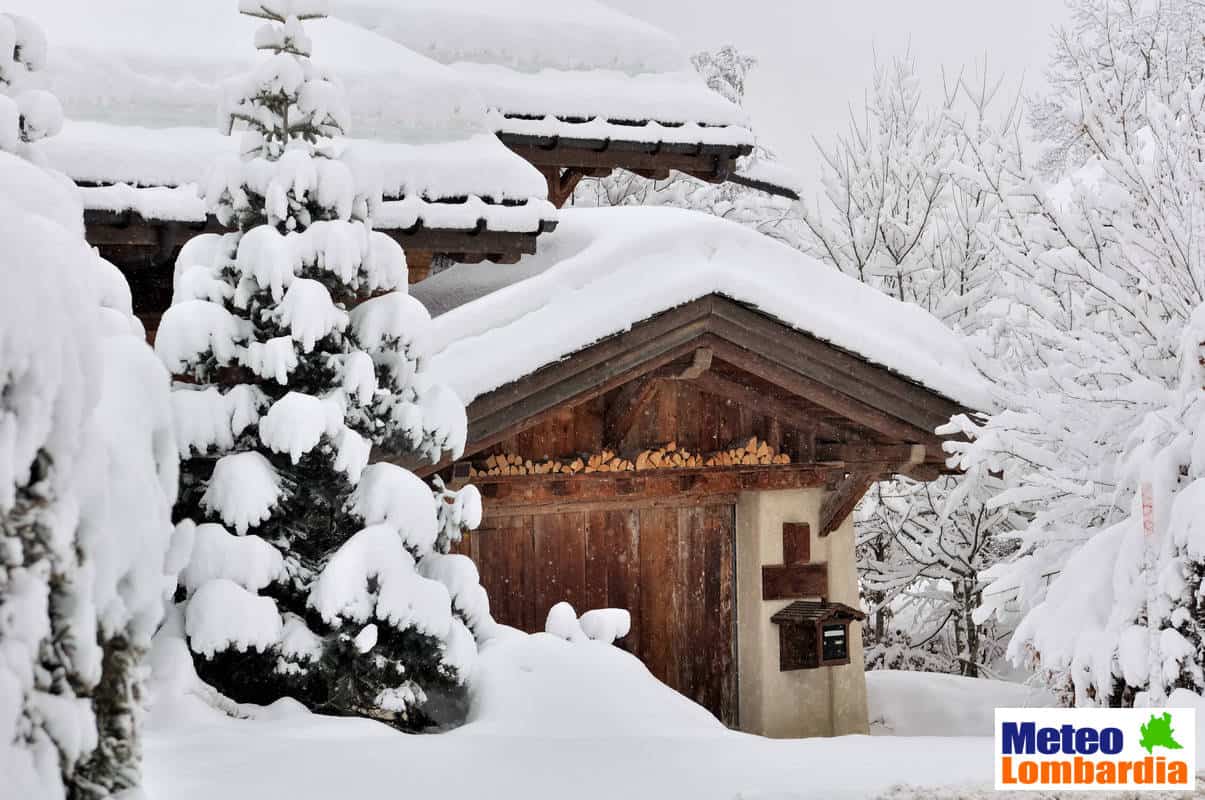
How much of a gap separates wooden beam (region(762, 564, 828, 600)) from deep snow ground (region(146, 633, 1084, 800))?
369 centimetres

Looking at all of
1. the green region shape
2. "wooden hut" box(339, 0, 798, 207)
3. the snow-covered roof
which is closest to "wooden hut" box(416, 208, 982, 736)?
"wooden hut" box(339, 0, 798, 207)

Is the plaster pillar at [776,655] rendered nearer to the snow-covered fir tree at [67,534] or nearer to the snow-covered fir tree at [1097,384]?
the snow-covered fir tree at [1097,384]

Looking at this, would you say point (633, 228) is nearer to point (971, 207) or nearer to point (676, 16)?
point (971, 207)

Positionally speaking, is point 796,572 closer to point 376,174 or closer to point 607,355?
point 607,355

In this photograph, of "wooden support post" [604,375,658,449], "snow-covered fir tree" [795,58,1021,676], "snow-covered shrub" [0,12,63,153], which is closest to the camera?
"snow-covered shrub" [0,12,63,153]

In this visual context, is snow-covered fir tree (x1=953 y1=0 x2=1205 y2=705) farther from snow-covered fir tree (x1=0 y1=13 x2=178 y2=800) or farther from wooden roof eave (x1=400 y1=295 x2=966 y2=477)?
snow-covered fir tree (x1=0 y1=13 x2=178 y2=800)

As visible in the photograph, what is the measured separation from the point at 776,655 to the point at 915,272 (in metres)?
7.22

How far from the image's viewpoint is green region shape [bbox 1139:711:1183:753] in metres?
4.75

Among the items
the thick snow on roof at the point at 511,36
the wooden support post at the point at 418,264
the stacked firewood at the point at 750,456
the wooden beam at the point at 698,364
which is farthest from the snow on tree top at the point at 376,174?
the thick snow on roof at the point at 511,36

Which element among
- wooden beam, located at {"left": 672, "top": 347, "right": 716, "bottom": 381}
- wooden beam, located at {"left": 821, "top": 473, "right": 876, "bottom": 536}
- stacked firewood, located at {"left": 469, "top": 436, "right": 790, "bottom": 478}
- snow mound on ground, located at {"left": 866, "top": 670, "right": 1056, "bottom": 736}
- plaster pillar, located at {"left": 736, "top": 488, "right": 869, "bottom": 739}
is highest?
wooden beam, located at {"left": 672, "top": 347, "right": 716, "bottom": 381}

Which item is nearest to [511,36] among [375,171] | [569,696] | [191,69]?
[191,69]

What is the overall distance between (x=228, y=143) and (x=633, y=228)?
257 centimetres

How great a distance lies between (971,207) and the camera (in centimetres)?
1565

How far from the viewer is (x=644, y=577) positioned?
30.8ft
